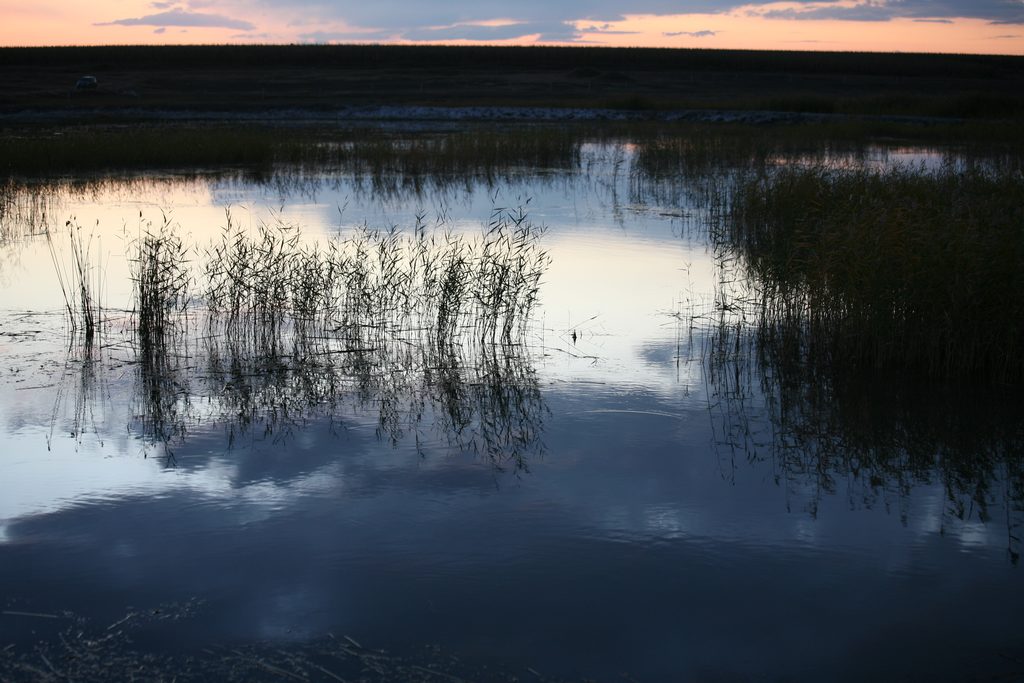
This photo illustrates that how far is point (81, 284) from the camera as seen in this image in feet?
27.7

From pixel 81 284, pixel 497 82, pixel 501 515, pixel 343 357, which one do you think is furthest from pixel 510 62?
pixel 501 515

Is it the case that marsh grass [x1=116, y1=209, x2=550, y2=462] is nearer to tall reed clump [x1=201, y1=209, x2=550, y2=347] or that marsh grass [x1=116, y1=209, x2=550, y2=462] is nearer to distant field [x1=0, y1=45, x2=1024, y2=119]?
tall reed clump [x1=201, y1=209, x2=550, y2=347]

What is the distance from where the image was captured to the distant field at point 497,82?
125ft

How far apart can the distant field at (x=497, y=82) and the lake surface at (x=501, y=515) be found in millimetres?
27223

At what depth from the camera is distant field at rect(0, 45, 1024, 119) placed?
3803cm

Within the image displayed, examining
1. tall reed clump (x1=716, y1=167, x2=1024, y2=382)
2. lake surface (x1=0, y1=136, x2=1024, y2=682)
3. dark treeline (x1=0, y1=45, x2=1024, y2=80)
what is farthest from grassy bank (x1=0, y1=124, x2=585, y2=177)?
dark treeline (x1=0, y1=45, x2=1024, y2=80)

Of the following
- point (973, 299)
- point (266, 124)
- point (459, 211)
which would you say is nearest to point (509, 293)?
point (973, 299)

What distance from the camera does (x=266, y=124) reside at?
105 feet

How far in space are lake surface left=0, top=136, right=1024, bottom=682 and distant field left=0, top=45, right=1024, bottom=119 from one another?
27223 millimetres

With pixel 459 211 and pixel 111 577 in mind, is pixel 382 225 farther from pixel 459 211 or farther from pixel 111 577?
pixel 111 577

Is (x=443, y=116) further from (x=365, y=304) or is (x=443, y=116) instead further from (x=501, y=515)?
(x=501, y=515)

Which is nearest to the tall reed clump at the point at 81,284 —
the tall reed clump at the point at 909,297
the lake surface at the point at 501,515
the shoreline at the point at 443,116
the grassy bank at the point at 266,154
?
the lake surface at the point at 501,515

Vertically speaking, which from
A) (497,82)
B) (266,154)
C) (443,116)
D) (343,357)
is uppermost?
(497,82)

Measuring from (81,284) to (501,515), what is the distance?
16.9 ft
